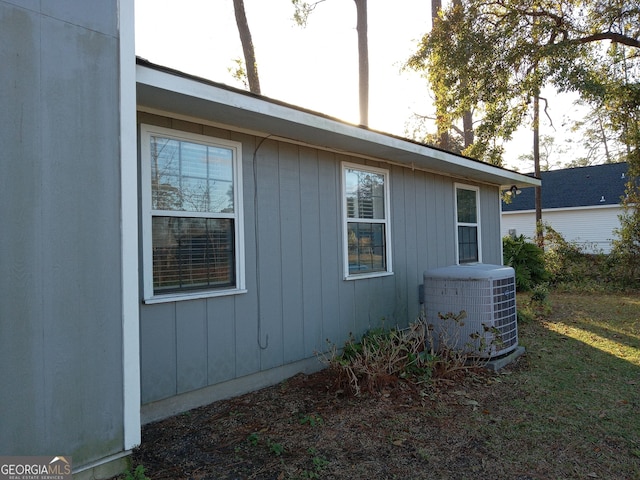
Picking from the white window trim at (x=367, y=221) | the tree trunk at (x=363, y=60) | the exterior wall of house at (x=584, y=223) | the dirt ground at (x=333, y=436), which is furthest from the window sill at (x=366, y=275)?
the exterior wall of house at (x=584, y=223)

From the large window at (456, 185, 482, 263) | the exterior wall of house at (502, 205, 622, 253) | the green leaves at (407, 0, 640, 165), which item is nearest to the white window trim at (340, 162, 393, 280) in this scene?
the large window at (456, 185, 482, 263)

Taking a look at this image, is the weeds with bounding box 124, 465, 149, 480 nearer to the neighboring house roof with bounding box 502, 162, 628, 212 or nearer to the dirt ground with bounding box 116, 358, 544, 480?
the dirt ground with bounding box 116, 358, 544, 480

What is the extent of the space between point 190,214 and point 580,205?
21329 mm

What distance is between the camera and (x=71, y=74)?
2.53 m

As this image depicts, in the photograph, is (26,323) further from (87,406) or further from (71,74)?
(71,74)

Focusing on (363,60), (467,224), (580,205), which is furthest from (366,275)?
(580,205)

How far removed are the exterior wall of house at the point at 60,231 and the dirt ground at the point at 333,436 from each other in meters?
0.73

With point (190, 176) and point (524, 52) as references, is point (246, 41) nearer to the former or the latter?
point (524, 52)

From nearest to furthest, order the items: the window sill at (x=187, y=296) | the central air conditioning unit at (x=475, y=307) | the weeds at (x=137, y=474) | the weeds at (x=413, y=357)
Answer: the weeds at (x=137, y=474)
the window sill at (x=187, y=296)
the weeds at (x=413, y=357)
the central air conditioning unit at (x=475, y=307)

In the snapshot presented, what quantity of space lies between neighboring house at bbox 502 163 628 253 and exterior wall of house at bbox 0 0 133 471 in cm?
2084

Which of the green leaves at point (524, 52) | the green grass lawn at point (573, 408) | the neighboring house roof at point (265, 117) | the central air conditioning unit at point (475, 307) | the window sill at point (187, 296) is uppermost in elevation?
the green leaves at point (524, 52)

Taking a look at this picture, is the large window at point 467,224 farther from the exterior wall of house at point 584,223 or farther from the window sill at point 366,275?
the exterior wall of house at point 584,223

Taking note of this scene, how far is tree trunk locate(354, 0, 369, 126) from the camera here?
1302 centimetres

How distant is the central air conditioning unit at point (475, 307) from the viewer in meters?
4.94
